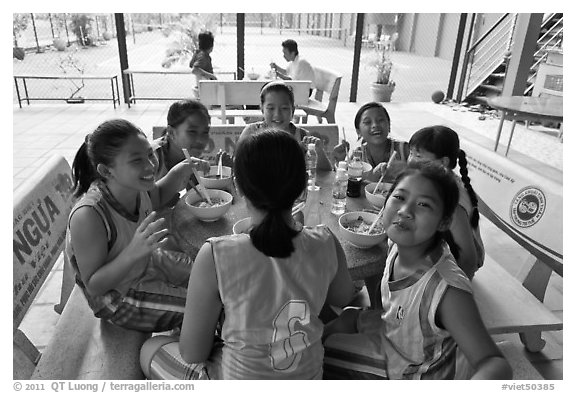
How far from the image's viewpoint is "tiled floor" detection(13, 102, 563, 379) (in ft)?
7.57

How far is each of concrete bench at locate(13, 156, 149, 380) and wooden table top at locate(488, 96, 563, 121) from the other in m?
5.06

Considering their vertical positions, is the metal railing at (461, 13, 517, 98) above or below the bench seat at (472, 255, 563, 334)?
above

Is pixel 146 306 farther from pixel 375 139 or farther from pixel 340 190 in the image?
pixel 375 139

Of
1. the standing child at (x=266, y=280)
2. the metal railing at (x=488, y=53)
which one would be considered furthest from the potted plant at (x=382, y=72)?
the standing child at (x=266, y=280)

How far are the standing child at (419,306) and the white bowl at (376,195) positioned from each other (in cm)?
46

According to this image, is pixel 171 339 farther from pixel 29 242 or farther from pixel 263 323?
pixel 29 242

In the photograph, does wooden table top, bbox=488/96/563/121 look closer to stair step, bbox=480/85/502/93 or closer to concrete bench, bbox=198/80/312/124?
concrete bench, bbox=198/80/312/124

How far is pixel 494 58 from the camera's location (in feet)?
29.9

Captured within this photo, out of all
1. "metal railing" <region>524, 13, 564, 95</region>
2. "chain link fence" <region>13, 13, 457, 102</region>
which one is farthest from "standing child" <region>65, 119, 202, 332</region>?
"metal railing" <region>524, 13, 564, 95</region>

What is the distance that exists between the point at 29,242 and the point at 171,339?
767mm

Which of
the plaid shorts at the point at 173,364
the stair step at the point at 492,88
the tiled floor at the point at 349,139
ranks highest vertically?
the stair step at the point at 492,88

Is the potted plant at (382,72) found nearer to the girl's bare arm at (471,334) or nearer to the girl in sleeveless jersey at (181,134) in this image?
the girl in sleeveless jersey at (181,134)

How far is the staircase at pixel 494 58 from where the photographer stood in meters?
8.02

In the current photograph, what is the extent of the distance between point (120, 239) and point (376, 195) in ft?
3.62
